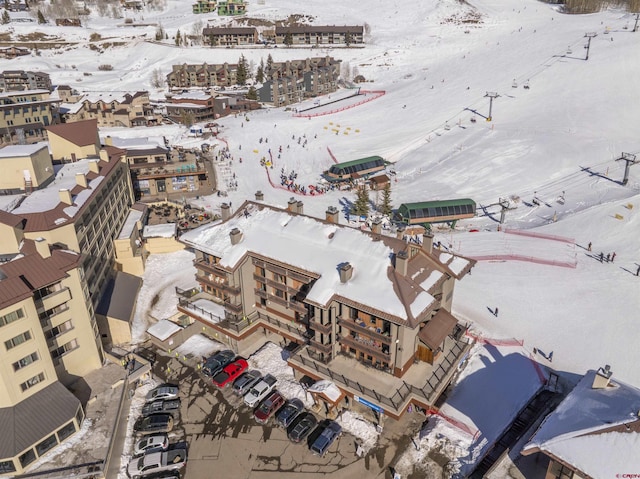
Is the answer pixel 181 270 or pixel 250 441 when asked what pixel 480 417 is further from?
pixel 181 270

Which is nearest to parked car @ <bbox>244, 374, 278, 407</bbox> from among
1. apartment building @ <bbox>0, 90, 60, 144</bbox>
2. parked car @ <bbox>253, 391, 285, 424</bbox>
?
parked car @ <bbox>253, 391, 285, 424</bbox>

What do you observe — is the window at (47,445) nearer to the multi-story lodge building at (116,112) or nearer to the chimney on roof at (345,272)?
the chimney on roof at (345,272)

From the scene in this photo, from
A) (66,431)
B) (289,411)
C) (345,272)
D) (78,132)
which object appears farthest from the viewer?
(78,132)

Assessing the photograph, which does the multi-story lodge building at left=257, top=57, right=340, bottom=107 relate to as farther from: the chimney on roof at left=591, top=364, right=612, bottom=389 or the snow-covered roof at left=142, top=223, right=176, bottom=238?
the chimney on roof at left=591, top=364, right=612, bottom=389

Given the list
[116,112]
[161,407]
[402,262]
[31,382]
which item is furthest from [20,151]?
[116,112]

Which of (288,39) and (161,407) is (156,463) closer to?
(161,407)

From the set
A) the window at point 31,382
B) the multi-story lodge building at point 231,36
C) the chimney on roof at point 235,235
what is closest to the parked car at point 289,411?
the chimney on roof at point 235,235

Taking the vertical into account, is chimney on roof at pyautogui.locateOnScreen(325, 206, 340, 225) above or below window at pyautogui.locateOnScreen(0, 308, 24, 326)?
above
